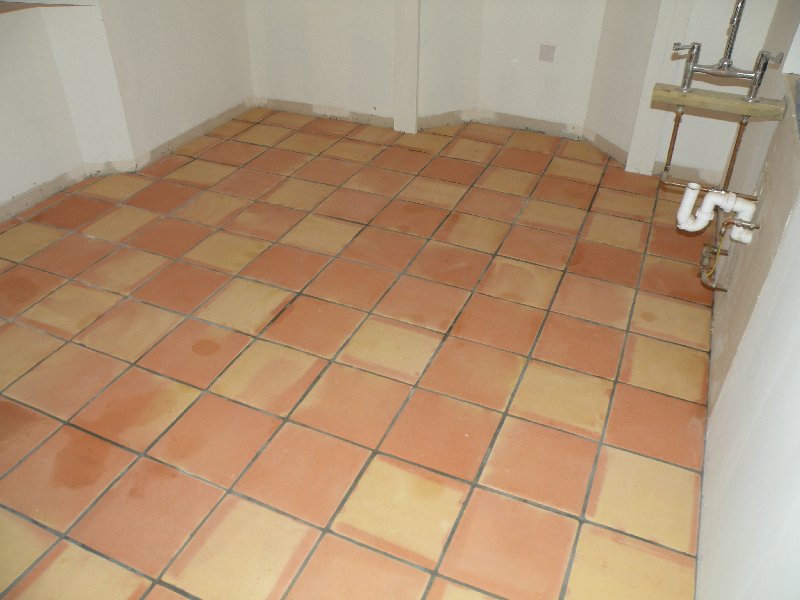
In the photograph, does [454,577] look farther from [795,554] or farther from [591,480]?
[795,554]

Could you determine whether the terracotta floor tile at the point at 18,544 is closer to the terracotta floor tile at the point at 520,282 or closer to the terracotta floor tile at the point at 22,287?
the terracotta floor tile at the point at 22,287

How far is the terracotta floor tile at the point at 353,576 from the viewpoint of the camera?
5.09 feet

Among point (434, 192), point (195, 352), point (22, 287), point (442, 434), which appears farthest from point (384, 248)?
point (22, 287)

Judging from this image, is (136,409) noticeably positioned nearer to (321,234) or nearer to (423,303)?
(423,303)

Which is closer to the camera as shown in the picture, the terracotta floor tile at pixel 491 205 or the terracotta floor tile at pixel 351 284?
the terracotta floor tile at pixel 351 284

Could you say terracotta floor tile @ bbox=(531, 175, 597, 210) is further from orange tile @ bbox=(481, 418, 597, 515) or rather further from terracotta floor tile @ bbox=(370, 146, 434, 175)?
orange tile @ bbox=(481, 418, 597, 515)

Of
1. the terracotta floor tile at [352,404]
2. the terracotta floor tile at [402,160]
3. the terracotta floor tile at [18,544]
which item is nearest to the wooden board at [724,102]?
the terracotta floor tile at [402,160]

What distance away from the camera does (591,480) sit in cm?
184

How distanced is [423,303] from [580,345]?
2.10 ft

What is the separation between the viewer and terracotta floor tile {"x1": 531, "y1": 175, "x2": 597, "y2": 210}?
3.28m

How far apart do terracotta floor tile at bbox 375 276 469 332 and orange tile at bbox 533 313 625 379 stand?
0.37 metres

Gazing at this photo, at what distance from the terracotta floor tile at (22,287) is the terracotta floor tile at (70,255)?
48 millimetres

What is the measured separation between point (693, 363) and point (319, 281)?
4.95 ft

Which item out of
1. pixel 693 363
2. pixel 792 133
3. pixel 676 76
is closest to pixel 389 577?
pixel 693 363
